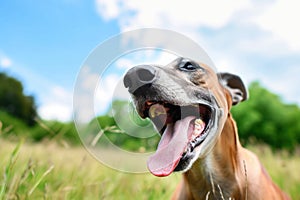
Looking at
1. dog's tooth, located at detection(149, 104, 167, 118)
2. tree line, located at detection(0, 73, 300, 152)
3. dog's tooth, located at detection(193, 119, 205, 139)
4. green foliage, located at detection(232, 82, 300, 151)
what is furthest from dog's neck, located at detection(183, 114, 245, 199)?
green foliage, located at detection(232, 82, 300, 151)

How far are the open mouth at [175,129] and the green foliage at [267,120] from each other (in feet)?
109

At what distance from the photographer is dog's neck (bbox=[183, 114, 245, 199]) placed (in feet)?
11.2

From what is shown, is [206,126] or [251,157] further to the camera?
[251,157]

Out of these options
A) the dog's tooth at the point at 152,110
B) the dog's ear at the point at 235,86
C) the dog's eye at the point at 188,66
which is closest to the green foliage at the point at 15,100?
the dog's ear at the point at 235,86

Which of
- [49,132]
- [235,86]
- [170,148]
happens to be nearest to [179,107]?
[170,148]

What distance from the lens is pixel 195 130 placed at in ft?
10.4

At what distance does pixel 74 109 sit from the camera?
3.35m

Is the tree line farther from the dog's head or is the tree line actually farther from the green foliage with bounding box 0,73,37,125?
the dog's head

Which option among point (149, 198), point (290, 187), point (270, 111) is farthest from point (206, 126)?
point (270, 111)

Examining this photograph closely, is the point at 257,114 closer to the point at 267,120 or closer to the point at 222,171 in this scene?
the point at 267,120

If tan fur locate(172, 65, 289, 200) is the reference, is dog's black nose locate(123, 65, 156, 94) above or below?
above

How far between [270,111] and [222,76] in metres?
37.3

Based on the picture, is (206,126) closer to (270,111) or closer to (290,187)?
(290,187)

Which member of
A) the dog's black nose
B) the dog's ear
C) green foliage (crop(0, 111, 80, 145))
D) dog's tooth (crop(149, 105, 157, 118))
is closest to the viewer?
the dog's black nose
